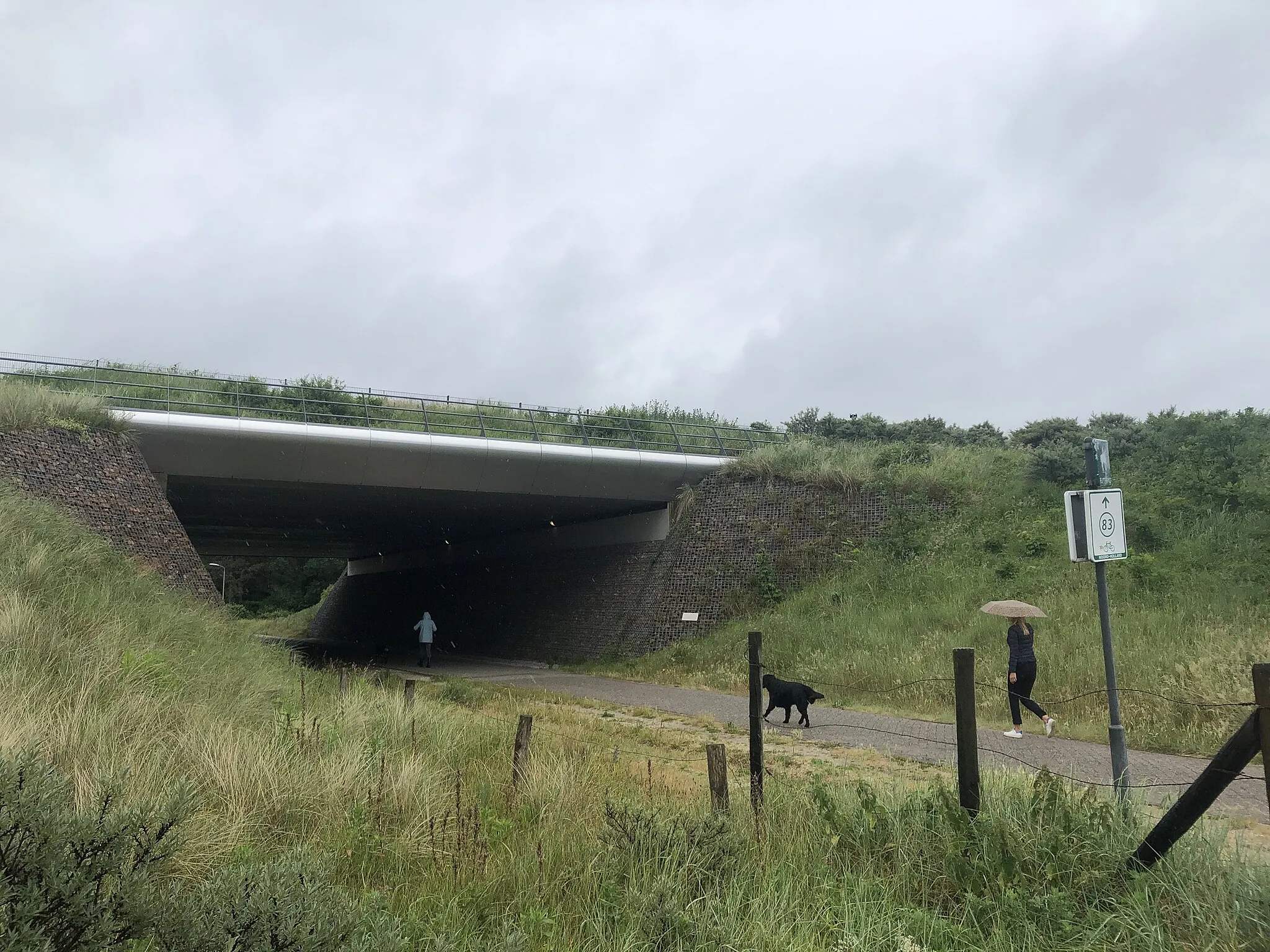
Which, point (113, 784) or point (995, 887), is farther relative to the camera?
point (995, 887)

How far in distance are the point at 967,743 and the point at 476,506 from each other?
23481 millimetres

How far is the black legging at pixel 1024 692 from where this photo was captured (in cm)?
1208

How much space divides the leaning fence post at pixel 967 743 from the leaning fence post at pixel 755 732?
4.15ft

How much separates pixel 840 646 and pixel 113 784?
15.9m

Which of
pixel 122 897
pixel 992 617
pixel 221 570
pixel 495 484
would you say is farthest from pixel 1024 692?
pixel 221 570

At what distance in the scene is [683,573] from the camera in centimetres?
2458

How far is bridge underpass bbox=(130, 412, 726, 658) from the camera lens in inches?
895

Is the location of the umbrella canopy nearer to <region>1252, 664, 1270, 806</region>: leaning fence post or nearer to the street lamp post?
<region>1252, 664, 1270, 806</region>: leaning fence post

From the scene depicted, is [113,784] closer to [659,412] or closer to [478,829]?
[478,829]

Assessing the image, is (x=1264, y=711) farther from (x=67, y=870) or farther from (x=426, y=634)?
(x=426, y=634)

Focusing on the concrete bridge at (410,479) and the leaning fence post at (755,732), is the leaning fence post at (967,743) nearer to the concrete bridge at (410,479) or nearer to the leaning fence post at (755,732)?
the leaning fence post at (755,732)

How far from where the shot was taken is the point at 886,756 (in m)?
10.4

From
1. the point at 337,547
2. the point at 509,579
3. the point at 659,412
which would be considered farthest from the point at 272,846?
the point at 337,547

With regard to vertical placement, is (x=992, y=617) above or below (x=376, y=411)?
below
